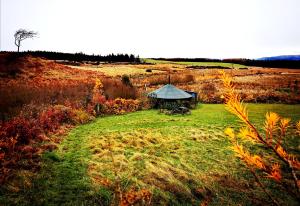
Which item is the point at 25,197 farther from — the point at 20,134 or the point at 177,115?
the point at 177,115

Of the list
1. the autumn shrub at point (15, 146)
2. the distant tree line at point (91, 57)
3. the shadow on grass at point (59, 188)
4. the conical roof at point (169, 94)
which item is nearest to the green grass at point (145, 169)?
the shadow on grass at point (59, 188)

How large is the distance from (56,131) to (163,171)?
19.8ft

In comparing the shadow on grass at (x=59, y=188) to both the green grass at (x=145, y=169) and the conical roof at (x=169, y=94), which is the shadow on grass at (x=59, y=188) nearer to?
the green grass at (x=145, y=169)

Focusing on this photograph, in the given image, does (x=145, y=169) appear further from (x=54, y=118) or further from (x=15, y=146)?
(x=54, y=118)

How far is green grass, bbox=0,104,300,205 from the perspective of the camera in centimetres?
619

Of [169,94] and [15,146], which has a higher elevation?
[169,94]

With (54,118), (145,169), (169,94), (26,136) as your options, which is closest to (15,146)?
(26,136)

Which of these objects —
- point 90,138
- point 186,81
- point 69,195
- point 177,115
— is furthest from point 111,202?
point 186,81

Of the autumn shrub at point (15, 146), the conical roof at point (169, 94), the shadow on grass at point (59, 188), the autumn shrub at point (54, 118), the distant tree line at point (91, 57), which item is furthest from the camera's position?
the distant tree line at point (91, 57)

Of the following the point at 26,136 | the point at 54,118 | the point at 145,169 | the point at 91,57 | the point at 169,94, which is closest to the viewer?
the point at 145,169

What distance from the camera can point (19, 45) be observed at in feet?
169

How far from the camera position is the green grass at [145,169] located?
244 inches

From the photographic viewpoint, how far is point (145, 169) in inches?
296

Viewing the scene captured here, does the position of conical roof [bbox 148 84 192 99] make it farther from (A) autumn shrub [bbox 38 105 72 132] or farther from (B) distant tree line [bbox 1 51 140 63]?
(B) distant tree line [bbox 1 51 140 63]
